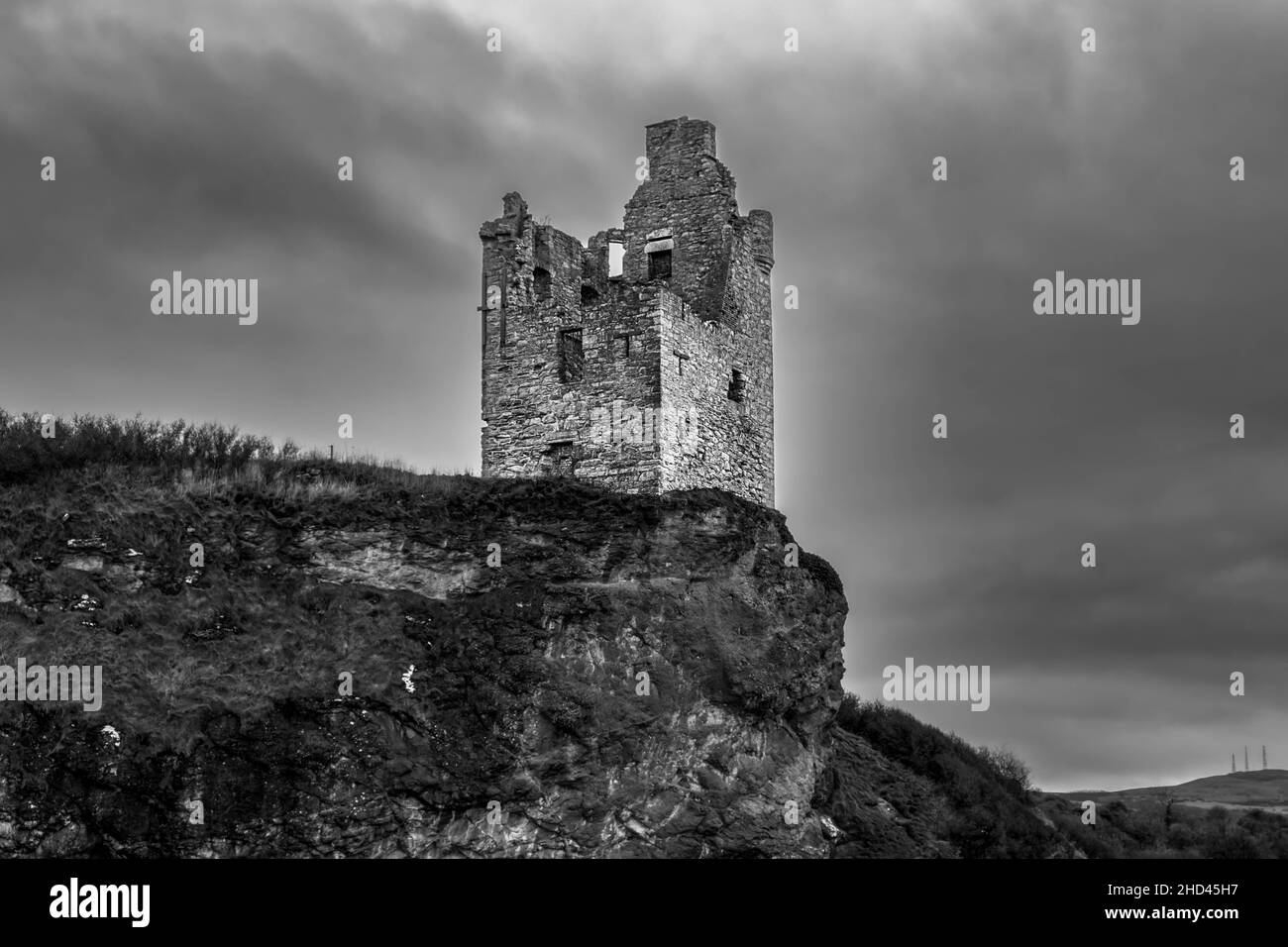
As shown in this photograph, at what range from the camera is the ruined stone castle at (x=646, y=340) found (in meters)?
33.8

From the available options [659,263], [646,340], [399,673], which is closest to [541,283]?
[659,263]

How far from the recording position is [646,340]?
112 ft

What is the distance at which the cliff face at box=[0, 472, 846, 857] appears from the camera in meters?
26.8

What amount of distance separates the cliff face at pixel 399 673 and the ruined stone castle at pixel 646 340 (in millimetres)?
2416

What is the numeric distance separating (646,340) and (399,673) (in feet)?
31.9

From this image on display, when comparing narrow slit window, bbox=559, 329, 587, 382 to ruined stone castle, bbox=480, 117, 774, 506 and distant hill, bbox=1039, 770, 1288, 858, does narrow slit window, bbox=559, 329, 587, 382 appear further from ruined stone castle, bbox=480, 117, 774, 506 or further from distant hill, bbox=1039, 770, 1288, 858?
distant hill, bbox=1039, 770, 1288, 858

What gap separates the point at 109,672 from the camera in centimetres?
2722

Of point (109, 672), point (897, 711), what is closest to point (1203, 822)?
point (897, 711)

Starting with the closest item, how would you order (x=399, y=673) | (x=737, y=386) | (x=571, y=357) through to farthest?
(x=399, y=673) → (x=571, y=357) → (x=737, y=386)

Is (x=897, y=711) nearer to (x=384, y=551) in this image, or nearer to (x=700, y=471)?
(x=700, y=471)

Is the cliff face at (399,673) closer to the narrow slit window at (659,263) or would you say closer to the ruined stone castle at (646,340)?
the ruined stone castle at (646,340)

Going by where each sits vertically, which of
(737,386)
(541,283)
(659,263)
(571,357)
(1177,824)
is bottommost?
(1177,824)

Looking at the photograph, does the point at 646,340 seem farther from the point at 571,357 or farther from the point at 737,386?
the point at 737,386
